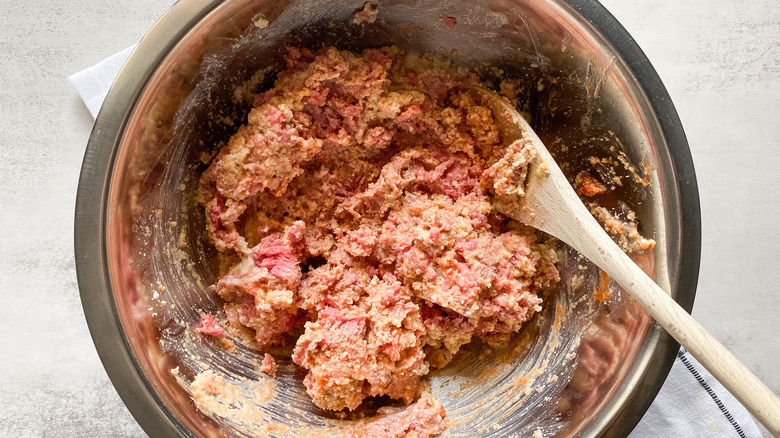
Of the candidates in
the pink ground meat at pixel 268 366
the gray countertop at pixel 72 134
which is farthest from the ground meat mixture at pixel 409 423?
the gray countertop at pixel 72 134

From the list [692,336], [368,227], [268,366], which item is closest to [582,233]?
[692,336]

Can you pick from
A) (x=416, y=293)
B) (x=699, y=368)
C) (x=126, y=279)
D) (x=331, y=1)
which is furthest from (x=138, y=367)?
(x=699, y=368)

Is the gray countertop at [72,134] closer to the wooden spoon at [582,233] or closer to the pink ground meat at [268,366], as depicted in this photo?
the pink ground meat at [268,366]

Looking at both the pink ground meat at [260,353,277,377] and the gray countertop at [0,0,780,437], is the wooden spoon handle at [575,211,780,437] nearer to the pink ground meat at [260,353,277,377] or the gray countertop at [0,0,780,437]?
the gray countertop at [0,0,780,437]

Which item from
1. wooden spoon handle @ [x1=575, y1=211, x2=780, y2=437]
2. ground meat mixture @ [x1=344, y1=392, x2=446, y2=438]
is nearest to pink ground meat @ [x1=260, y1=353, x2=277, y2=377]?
ground meat mixture @ [x1=344, y1=392, x2=446, y2=438]

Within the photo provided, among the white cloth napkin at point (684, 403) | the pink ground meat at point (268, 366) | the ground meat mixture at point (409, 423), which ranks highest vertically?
the pink ground meat at point (268, 366)

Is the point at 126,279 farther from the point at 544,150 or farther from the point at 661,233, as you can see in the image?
the point at 661,233
